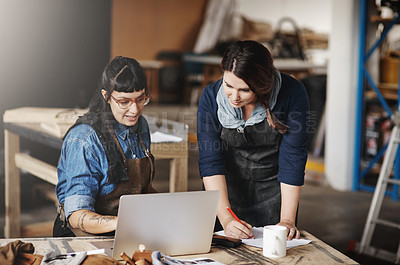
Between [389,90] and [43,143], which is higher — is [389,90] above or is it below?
above

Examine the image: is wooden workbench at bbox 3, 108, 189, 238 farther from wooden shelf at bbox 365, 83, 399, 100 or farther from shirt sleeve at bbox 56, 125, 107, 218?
wooden shelf at bbox 365, 83, 399, 100

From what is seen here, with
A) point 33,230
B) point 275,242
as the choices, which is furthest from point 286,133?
point 33,230

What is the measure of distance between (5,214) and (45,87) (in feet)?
3.02

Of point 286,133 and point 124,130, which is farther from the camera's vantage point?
point 286,133

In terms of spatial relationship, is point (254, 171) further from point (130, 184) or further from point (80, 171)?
point (80, 171)

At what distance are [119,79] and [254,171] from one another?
31.1 inches

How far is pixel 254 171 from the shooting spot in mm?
2375

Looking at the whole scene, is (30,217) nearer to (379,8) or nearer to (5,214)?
(5,214)

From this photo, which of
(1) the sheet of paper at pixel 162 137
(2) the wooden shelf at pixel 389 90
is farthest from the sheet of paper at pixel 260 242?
(2) the wooden shelf at pixel 389 90

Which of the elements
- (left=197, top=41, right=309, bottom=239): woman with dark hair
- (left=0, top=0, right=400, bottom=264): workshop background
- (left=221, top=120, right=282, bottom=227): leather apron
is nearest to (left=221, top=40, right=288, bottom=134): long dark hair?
(left=197, top=41, right=309, bottom=239): woman with dark hair

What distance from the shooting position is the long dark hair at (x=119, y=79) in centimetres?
198

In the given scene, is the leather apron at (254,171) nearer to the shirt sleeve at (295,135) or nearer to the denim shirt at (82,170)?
the shirt sleeve at (295,135)

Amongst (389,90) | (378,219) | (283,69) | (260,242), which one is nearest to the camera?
(260,242)

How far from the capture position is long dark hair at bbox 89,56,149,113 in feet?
6.49
